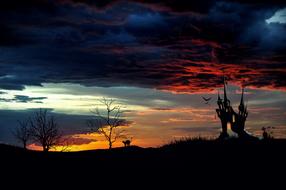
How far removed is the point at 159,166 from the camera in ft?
48.1

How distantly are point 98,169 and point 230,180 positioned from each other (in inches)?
189

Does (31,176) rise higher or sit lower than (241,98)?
lower

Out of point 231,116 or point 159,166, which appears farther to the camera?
point 231,116

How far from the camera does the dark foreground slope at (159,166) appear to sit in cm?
1319

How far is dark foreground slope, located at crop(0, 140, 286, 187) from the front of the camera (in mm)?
13188

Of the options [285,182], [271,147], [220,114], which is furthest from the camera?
[220,114]

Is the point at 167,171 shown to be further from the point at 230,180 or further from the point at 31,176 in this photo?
the point at 31,176

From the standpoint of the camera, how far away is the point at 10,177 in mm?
13555

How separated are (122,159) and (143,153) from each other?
4.64 ft

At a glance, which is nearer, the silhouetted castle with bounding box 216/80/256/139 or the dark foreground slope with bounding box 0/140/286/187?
the dark foreground slope with bounding box 0/140/286/187

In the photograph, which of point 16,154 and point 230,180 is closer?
point 230,180

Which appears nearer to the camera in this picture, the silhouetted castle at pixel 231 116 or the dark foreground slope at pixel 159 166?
the dark foreground slope at pixel 159 166

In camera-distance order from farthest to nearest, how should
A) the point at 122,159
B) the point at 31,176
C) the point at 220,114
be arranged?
1. the point at 220,114
2. the point at 122,159
3. the point at 31,176

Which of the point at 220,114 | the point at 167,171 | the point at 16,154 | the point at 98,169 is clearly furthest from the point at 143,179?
the point at 220,114
